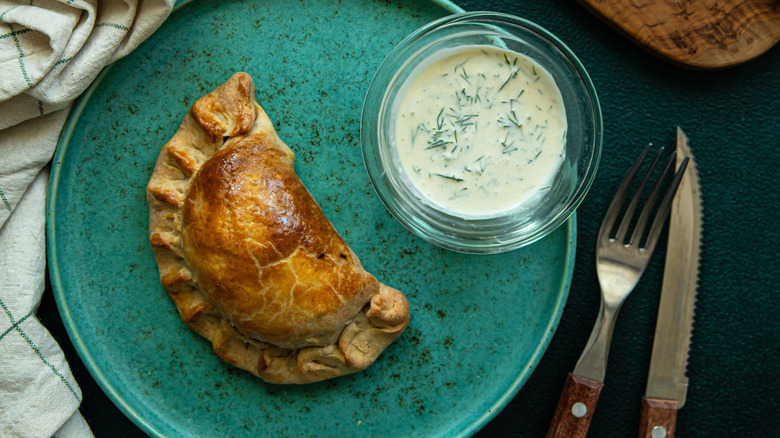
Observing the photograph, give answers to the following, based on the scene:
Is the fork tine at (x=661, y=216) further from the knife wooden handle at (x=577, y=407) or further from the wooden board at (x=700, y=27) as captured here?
the knife wooden handle at (x=577, y=407)

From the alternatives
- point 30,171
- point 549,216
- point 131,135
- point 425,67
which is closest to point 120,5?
point 131,135

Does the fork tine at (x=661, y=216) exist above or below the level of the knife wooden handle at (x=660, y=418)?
above

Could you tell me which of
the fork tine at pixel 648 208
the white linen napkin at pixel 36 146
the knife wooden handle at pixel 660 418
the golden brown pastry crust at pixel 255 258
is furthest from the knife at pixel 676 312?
the white linen napkin at pixel 36 146

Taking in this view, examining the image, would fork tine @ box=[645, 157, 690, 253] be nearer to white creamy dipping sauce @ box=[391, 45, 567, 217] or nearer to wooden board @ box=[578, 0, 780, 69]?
wooden board @ box=[578, 0, 780, 69]

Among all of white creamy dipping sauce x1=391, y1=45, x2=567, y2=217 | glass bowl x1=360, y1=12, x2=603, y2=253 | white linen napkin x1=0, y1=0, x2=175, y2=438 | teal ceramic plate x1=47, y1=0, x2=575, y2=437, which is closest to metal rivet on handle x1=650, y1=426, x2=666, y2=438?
teal ceramic plate x1=47, y1=0, x2=575, y2=437

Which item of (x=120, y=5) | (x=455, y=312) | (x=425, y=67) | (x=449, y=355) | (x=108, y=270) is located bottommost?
(x=449, y=355)

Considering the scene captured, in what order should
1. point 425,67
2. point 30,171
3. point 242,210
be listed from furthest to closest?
point 30,171 → point 425,67 → point 242,210

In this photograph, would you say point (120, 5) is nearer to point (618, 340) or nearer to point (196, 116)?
point (196, 116)
